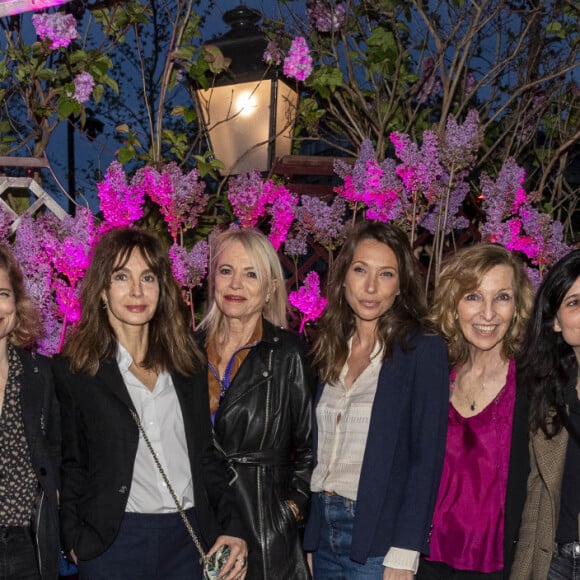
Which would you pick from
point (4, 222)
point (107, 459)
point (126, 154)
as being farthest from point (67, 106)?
point (107, 459)

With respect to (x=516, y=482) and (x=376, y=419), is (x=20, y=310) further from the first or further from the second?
(x=516, y=482)

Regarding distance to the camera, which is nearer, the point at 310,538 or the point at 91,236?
the point at 310,538

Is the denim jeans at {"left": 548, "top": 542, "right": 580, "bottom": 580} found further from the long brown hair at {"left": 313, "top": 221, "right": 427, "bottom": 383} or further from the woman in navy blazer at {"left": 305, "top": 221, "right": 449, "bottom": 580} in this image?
the long brown hair at {"left": 313, "top": 221, "right": 427, "bottom": 383}

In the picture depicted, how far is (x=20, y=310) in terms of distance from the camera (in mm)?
3068

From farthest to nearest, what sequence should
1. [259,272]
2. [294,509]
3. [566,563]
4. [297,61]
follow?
[297,61] → [259,272] → [294,509] → [566,563]

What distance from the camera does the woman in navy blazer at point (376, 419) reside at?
2.90 m

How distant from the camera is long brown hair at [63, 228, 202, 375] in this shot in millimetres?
3020

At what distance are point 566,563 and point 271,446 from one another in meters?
1.16

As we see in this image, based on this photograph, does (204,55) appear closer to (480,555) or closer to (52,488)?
(52,488)

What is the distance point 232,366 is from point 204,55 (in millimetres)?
1937

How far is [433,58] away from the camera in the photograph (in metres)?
5.63

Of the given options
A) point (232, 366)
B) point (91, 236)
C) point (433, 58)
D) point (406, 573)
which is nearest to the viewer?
point (406, 573)

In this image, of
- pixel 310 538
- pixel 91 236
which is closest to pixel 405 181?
pixel 91 236

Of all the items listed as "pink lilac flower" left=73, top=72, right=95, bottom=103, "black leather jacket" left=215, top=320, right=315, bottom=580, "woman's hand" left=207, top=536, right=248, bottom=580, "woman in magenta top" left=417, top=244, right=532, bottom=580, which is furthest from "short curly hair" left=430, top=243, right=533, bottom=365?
"pink lilac flower" left=73, top=72, right=95, bottom=103
